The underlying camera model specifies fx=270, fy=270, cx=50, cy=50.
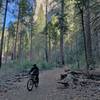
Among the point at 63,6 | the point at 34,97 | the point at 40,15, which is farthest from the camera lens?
the point at 40,15

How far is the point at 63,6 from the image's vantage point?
40531 mm

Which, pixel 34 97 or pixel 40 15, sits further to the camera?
pixel 40 15

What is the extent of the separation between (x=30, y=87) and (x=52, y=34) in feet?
122

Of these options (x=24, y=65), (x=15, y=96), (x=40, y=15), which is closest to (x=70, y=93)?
(x=15, y=96)

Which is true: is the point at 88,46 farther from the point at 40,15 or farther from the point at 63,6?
the point at 40,15

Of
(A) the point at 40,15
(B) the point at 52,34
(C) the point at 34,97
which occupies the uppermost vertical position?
(A) the point at 40,15

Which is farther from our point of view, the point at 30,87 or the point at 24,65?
the point at 24,65

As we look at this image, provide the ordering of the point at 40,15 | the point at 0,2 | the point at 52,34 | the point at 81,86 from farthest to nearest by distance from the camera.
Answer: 1. the point at 40,15
2. the point at 52,34
3. the point at 0,2
4. the point at 81,86

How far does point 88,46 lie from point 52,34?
28.2 metres

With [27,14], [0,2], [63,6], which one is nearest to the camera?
[0,2]

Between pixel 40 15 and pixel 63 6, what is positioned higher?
pixel 40 15

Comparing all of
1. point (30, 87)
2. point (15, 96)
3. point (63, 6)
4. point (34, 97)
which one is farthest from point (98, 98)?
point (63, 6)

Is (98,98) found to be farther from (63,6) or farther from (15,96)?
(63,6)

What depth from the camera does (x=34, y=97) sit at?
13.4 meters
